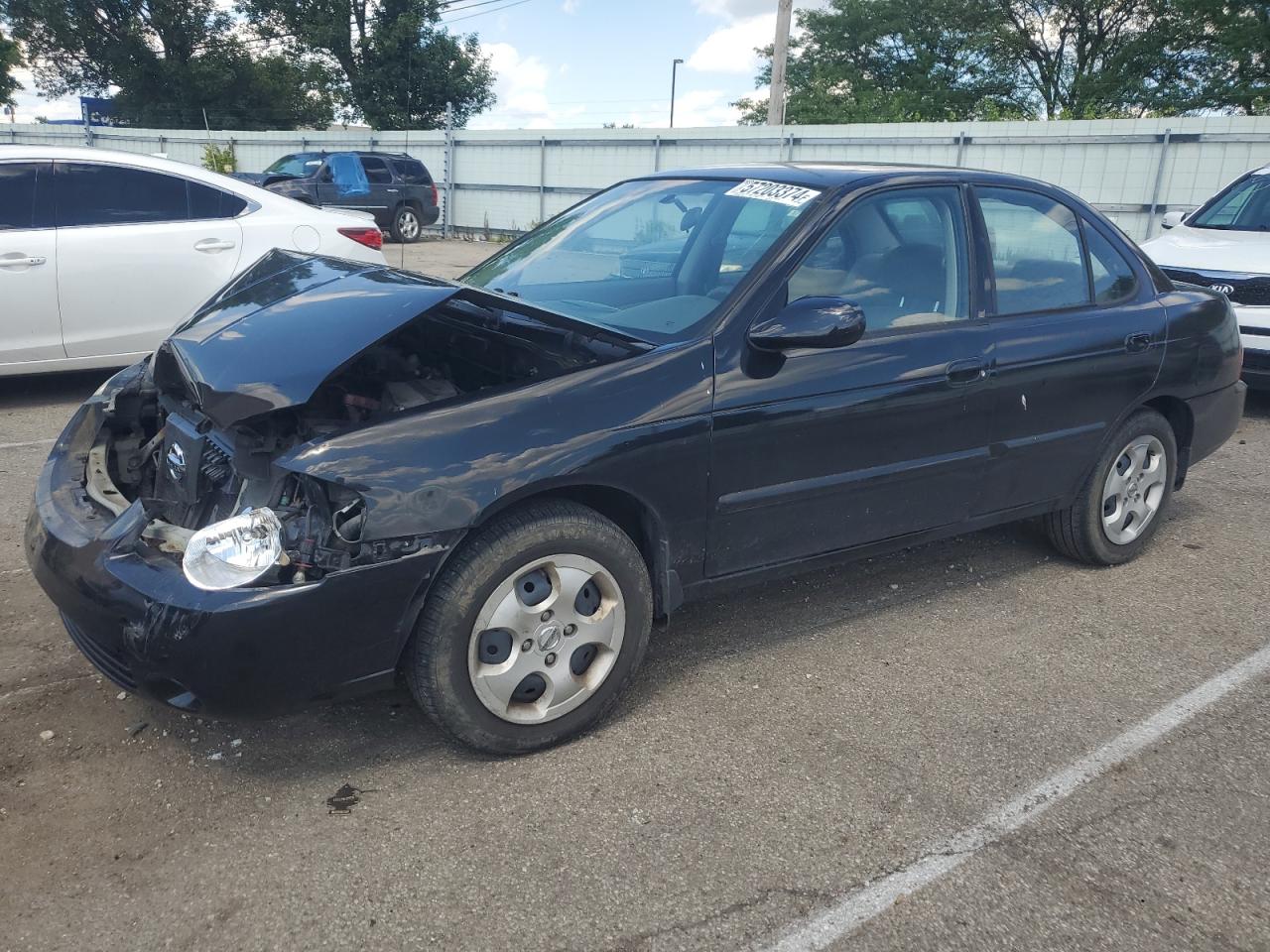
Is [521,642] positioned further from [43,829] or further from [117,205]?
[117,205]

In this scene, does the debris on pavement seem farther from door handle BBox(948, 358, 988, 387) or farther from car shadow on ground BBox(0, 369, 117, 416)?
car shadow on ground BBox(0, 369, 117, 416)

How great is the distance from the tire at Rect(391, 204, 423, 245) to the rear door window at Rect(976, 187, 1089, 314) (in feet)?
58.0

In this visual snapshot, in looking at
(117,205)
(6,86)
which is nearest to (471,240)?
(117,205)

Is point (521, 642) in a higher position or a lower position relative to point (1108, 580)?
higher

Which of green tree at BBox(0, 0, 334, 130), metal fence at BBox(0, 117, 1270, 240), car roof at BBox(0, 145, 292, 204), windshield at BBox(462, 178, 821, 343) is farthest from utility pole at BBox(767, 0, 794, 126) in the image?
green tree at BBox(0, 0, 334, 130)

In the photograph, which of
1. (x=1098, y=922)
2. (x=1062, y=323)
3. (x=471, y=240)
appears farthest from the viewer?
(x=471, y=240)

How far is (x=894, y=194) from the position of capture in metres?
3.63

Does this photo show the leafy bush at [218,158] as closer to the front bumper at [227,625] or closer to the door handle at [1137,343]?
the door handle at [1137,343]

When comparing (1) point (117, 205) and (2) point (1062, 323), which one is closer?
(2) point (1062, 323)

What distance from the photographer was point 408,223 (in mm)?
20812

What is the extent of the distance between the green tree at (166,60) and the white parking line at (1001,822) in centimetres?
4611

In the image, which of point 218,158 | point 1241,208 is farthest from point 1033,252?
point 218,158

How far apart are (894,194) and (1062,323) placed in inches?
35.3

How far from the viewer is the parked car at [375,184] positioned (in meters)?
19.5
